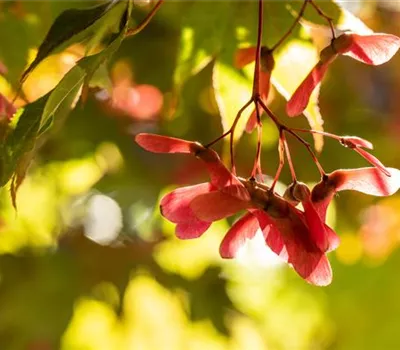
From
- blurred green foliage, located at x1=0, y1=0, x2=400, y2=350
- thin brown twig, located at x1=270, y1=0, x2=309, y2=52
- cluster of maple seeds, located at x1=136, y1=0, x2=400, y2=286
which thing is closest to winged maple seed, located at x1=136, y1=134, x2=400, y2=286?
cluster of maple seeds, located at x1=136, y1=0, x2=400, y2=286

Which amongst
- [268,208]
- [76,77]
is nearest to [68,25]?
[76,77]

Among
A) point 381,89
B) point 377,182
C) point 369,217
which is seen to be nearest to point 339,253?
point 369,217

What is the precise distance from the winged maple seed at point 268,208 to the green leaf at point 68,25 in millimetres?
81

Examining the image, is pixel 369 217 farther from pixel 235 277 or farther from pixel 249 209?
pixel 249 209

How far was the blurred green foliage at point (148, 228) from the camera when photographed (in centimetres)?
125

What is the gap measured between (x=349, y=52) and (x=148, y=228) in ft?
2.79

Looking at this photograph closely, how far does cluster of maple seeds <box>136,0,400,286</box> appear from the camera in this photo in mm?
572

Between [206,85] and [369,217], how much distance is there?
0.51 metres

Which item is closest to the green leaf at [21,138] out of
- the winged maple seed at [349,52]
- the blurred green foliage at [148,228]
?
the winged maple seed at [349,52]

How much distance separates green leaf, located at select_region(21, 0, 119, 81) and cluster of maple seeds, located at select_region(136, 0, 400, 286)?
82mm

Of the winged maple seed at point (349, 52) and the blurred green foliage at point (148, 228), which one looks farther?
the blurred green foliage at point (148, 228)

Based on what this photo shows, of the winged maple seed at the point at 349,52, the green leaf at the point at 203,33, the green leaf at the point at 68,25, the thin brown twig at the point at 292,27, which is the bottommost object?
the green leaf at the point at 203,33

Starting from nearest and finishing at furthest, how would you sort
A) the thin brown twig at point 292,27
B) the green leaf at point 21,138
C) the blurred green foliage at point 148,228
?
the green leaf at point 21,138 < the thin brown twig at point 292,27 < the blurred green foliage at point 148,228

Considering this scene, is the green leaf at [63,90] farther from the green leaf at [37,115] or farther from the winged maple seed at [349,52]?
the winged maple seed at [349,52]
